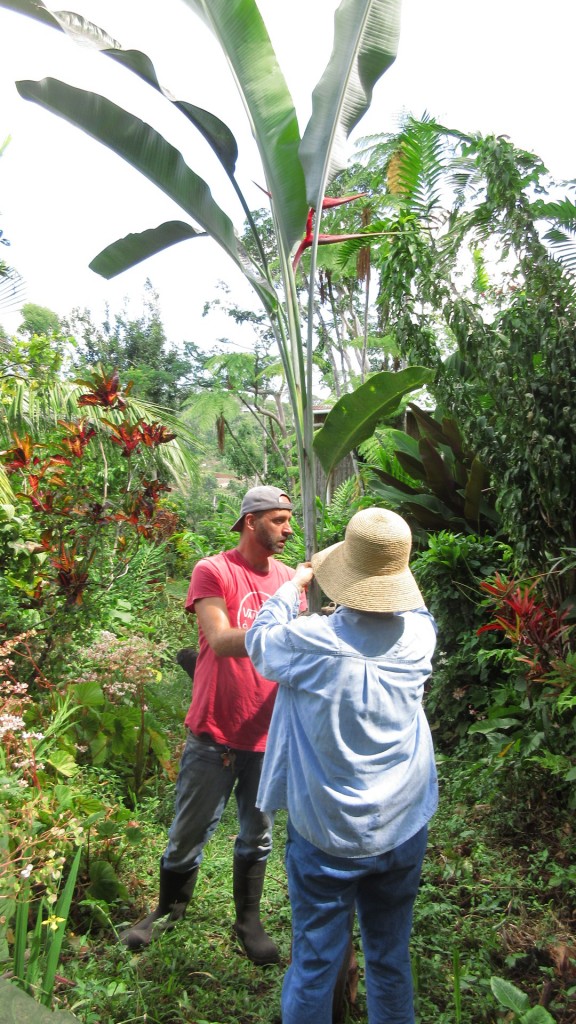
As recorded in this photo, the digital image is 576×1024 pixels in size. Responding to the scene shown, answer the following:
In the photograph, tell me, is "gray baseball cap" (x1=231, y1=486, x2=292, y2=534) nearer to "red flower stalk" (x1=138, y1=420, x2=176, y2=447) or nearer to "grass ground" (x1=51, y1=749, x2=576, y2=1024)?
"grass ground" (x1=51, y1=749, x2=576, y2=1024)

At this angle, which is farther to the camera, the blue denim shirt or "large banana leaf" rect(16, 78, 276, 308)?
"large banana leaf" rect(16, 78, 276, 308)

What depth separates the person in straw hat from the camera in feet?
5.72

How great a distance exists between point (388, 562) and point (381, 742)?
44cm

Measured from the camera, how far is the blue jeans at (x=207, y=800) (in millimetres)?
2588

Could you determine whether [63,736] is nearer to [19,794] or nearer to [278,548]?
[19,794]

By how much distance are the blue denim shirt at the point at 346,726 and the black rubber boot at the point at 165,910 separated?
3.48ft

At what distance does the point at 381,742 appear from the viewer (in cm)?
177

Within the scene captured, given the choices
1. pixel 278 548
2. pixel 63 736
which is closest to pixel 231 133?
pixel 278 548

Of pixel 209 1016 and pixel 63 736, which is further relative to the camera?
pixel 63 736

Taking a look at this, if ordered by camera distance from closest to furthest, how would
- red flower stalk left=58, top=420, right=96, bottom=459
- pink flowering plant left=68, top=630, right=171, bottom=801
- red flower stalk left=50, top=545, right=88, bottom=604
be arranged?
pink flowering plant left=68, top=630, right=171, bottom=801 → red flower stalk left=50, top=545, right=88, bottom=604 → red flower stalk left=58, top=420, right=96, bottom=459

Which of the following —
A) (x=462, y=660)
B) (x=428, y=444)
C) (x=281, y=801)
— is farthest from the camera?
(x=428, y=444)

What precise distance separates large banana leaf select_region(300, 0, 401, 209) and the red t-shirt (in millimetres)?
1809

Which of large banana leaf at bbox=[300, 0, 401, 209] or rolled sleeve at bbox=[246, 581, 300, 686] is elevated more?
large banana leaf at bbox=[300, 0, 401, 209]

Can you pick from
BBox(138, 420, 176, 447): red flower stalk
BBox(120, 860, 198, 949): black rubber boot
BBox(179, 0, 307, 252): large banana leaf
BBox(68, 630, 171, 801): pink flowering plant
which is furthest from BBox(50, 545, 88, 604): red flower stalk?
BBox(179, 0, 307, 252): large banana leaf
